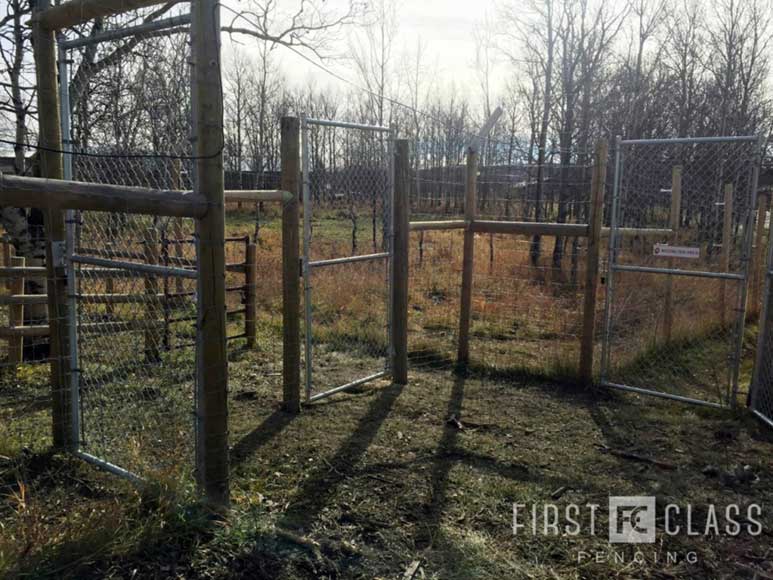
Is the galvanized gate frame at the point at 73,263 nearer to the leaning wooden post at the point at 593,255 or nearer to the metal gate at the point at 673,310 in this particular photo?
the leaning wooden post at the point at 593,255

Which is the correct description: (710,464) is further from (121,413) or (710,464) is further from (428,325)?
(428,325)

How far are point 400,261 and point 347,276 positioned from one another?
376 centimetres

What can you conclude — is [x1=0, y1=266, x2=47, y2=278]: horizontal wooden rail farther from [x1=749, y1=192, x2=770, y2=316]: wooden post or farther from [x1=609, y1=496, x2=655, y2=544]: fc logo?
[x1=749, y1=192, x2=770, y2=316]: wooden post

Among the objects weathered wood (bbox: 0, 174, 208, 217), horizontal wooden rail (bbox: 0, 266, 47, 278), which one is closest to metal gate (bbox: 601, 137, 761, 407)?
weathered wood (bbox: 0, 174, 208, 217)

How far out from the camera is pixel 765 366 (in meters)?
5.12

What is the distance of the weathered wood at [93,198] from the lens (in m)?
2.36

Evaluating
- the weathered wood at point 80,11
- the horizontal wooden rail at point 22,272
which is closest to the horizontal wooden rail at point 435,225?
the weathered wood at point 80,11

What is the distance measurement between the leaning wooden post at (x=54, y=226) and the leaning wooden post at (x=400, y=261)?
9.52 feet

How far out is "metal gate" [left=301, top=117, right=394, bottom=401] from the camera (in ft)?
16.8

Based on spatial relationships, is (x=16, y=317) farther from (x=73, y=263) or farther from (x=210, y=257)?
(x=210, y=257)

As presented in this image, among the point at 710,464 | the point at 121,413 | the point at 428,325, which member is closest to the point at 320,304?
the point at 428,325

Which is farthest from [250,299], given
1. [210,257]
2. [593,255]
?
[210,257]

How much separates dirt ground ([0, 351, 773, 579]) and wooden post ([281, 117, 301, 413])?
0.25 meters

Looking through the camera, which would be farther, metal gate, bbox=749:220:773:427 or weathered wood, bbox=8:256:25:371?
weathered wood, bbox=8:256:25:371
